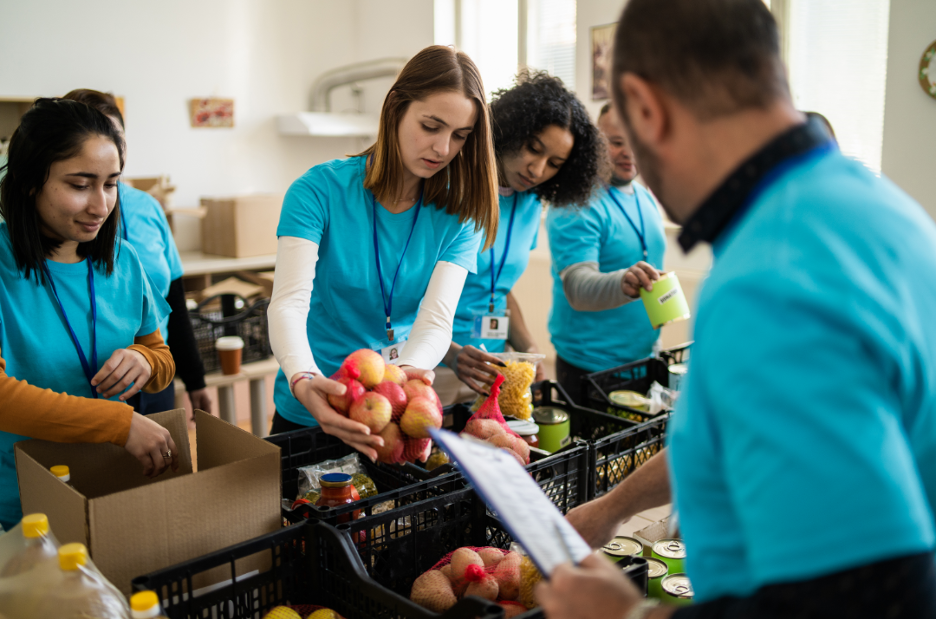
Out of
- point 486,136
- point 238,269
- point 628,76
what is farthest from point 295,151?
point 628,76

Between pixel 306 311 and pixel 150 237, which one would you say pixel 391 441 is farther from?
pixel 150 237

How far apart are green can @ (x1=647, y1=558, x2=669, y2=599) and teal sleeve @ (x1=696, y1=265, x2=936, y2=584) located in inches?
25.3

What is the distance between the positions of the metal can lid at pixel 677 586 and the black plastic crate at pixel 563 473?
12.3 inches

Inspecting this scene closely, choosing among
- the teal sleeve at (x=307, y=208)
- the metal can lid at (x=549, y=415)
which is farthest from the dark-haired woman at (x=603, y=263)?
the teal sleeve at (x=307, y=208)

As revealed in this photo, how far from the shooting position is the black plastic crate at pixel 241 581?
0.98 m

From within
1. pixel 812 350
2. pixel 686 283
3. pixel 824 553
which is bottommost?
pixel 686 283

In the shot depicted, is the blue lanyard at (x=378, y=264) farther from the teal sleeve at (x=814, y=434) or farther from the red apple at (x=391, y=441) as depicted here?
the teal sleeve at (x=814, y=434)

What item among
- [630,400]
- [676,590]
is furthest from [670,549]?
[630,400]

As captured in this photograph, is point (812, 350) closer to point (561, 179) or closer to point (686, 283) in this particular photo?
point (561, 179)

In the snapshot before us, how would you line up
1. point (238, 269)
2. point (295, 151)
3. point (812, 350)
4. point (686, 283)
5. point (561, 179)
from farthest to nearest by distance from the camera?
point (295, 151) < point (238, 269) < point (686, 283) < point (561, 179) < point (812, 350)

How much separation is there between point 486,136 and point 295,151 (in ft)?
14.3

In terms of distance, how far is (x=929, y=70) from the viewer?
10.5 feet

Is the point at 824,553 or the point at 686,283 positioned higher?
the point at 824,553

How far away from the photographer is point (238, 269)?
15.1 ft
